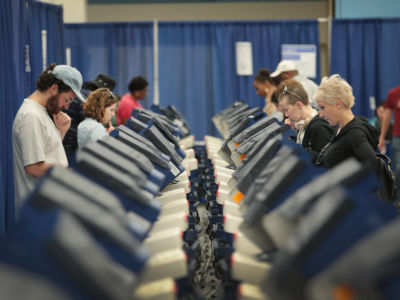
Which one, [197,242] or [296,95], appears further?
[296,95]

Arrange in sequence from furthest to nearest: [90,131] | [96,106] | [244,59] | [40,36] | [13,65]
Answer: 1. [244,59]
2. [40,36]
3. [13,65]
4. [96,106]
5. [90,131]

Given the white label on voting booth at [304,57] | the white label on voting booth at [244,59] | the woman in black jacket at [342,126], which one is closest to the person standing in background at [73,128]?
the woman in black jacket at [342,126]

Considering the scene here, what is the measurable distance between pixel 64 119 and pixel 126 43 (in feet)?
18.6

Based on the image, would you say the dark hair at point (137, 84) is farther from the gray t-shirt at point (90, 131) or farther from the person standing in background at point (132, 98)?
the gray t-shirt at point (90, 131)

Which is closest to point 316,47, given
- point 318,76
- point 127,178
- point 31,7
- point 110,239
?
point 318,76

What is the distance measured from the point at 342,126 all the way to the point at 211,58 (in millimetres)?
5960

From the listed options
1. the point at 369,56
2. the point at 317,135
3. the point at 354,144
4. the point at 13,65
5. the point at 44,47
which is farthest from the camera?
the point at 369,56

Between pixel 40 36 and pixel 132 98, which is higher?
pixel 40 36

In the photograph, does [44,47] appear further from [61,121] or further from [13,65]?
[61,121]

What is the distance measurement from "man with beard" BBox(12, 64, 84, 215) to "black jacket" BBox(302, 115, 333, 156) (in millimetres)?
1414

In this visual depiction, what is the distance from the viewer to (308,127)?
11.5ft

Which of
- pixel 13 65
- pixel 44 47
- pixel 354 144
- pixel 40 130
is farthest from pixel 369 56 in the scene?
pixel 40 130

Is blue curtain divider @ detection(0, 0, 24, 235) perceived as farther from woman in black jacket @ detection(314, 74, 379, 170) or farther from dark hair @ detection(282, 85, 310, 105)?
woman in black jacket @ detection(314, 74, 379, 170)

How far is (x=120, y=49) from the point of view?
8.64 m
